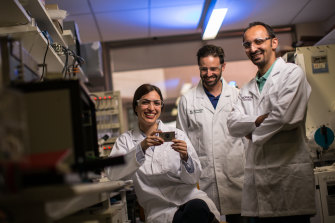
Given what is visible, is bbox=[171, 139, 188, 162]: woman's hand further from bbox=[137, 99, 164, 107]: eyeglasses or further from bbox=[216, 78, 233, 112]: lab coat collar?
bbox=[216, 78, 233, 112]: lab coat collar

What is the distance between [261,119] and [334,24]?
3.61 metres

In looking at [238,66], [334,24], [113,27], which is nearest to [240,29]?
[238,66]

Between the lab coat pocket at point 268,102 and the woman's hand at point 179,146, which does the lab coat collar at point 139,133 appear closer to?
the woman's hand at point 179,146

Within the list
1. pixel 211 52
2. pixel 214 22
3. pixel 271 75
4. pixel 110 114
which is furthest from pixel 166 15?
pixel 271 75

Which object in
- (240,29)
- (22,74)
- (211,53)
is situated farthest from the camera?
(240,29)

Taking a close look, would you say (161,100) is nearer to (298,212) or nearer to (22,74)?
(298,212)

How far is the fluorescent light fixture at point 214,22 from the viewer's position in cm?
345

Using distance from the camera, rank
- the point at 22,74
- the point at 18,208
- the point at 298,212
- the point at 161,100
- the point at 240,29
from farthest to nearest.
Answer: the point at 240,29, the point at 161,100, the point at 298,212, the point at 22,74, the point at 18,208

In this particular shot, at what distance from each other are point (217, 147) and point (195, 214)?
718 mm

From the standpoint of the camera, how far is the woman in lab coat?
1.88 m

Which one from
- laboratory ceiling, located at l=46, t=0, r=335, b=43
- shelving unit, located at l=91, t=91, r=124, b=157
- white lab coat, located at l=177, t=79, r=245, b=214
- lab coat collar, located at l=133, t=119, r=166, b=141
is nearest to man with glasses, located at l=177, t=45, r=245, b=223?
white lab coat, located at l=177, t=79, r=245, b=214

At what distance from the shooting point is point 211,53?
2.52 meters

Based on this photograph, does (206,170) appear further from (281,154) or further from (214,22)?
(214,22)

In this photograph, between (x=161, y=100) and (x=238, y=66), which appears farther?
(x=238, y=66)
